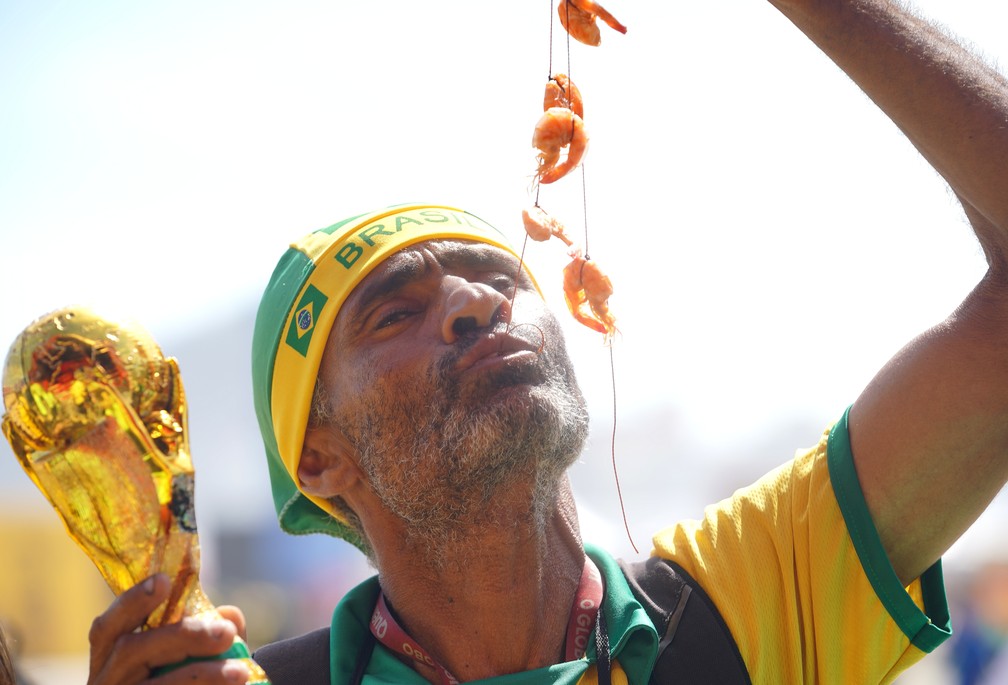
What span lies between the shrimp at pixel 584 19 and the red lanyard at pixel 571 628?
4.64 ft

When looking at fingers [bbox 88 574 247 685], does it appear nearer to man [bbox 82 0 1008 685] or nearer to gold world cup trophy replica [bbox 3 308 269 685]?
gold world cup trophy replica [bbox 3 308 269 685]

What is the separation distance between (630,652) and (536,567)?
1.20 ft

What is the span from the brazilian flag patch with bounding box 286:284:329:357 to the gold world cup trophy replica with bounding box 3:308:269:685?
1.13 metres

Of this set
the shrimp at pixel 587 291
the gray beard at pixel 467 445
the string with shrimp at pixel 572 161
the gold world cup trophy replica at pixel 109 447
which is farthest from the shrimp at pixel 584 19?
the gold world cup trophy replica at pixel 109 447

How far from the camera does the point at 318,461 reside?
299cm

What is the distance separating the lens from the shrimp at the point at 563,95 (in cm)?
239

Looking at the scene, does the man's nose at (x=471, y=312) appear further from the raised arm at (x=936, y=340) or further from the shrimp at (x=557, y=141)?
the raised arm at (x=936, y=340)

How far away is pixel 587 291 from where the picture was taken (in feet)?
8.52

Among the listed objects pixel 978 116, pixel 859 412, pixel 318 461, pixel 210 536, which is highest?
pixel 978 116

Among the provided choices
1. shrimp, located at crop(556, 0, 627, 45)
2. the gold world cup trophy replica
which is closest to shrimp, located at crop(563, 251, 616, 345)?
shrimp, located at crop(556, 0, 627, 45)

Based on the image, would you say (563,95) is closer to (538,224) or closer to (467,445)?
(538,224)

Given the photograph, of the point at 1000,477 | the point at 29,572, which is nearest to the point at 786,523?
the point at 1000,477

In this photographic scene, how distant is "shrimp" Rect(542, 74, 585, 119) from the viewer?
2387 mm

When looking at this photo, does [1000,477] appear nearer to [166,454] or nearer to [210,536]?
[166,454]
